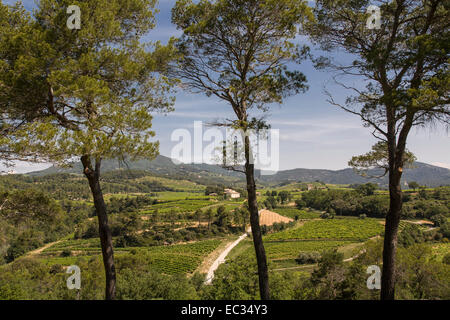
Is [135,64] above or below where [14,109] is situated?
above

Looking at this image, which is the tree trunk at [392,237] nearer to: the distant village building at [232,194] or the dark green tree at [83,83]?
the dark green tree at [83,83]

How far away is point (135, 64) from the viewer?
5609 mm

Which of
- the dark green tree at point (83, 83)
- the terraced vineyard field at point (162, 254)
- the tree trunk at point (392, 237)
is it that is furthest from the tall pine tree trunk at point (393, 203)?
the terraced vineyard field at point (162, 254)

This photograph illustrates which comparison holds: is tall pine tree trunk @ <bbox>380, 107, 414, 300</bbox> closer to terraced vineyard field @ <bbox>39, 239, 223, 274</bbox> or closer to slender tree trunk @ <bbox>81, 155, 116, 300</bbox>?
slender tree trunk @ <bbox>81, 155, 116, 300</bbox>

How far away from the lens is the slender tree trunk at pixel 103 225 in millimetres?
5398

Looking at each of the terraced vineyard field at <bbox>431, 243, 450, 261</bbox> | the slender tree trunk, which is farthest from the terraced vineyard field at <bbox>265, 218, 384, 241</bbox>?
the slender tree trunk

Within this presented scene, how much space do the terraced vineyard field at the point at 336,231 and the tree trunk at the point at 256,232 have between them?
126ft

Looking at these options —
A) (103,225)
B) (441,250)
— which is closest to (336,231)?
(441,250)

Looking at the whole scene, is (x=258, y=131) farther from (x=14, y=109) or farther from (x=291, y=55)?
(x=14, y=109)

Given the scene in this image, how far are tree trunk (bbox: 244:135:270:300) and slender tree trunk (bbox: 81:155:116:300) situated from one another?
3.18m

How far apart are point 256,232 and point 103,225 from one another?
339 centimetres

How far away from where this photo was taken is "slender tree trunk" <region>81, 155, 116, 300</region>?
213 inches

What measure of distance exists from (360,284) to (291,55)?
879 cm
